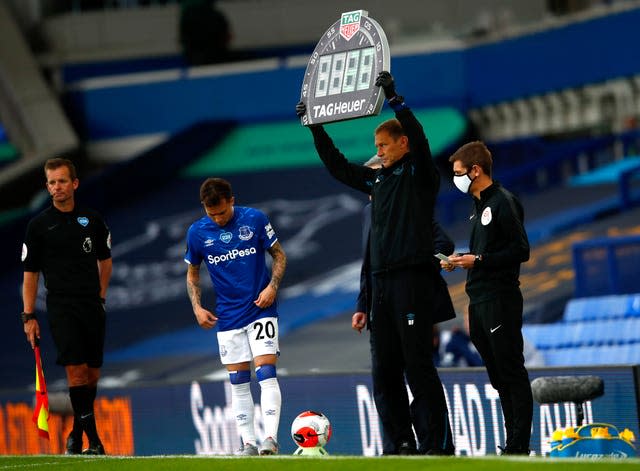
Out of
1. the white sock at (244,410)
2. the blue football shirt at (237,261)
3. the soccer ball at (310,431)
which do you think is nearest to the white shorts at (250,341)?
the blue football shirt at (237,261)

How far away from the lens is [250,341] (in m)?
10.0

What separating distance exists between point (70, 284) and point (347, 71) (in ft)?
9.32

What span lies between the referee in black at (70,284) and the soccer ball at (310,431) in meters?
1.61

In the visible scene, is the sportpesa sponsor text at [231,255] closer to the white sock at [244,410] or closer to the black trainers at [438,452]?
the white sock at [244,410]

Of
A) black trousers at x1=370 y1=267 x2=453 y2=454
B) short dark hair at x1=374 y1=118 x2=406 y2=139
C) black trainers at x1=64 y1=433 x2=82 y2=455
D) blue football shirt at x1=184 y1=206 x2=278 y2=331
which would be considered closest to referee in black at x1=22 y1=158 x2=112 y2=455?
black trainers at x1=64 y1=433 x2=82 y2=455

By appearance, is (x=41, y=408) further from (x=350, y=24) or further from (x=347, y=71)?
(x=350, y=24)

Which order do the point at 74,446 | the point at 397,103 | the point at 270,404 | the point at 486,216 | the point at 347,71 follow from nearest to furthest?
1. the point at 397,103
2. the point at 486,216
3. the point at 347,71
4. the point at 270,404
5. the point at 74,446

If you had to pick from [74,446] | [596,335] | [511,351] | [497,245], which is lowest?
[74,446]

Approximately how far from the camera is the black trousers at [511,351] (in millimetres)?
8867

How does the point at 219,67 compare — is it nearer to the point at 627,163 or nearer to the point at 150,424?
→ the point at 627,163

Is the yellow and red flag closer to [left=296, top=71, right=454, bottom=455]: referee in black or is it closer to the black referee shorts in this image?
the black referee shorts

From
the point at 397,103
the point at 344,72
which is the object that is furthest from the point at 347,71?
the point at 397,103

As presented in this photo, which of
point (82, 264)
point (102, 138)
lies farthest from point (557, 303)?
point (102, 138)

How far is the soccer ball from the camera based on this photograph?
10195 millimetres
